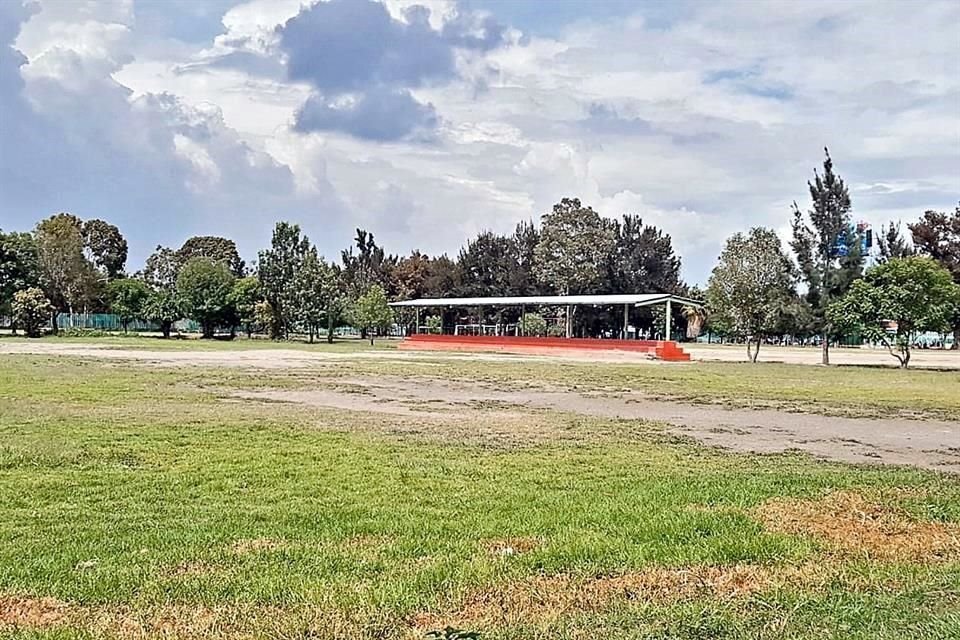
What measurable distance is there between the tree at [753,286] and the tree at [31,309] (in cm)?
5384

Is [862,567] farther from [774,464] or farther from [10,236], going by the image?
[10,236]

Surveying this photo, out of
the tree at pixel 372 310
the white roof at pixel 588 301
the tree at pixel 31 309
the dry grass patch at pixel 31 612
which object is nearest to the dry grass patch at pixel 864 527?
the dry grass patch at pixel 31 612

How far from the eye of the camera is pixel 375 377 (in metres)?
28.1

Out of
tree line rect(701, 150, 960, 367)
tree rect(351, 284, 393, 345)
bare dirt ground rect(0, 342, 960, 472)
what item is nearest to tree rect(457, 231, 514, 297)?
tree rect(351, 284, 393, 345)

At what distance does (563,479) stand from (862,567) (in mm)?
3806

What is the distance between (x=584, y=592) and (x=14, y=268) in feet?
275

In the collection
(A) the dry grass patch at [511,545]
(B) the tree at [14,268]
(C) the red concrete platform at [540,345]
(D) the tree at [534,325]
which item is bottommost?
(A) the dry grass patch at [511,545]

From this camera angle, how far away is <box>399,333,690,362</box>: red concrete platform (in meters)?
47.1

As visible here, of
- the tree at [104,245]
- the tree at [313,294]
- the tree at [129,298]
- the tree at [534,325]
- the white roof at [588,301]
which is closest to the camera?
the white roof at [588,301]

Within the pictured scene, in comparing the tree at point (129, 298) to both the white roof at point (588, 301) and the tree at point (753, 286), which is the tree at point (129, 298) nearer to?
the white roof at point (588, 301)

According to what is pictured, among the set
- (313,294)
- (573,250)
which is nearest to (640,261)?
(573,250)

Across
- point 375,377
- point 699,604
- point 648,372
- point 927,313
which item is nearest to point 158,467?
point 699,604

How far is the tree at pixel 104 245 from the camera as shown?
108 meters

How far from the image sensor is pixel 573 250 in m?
84.1
